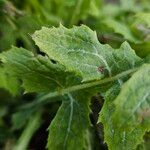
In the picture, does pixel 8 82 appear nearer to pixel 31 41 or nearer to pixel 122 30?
pixel 31 41

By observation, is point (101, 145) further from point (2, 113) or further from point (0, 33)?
point (0, 33)

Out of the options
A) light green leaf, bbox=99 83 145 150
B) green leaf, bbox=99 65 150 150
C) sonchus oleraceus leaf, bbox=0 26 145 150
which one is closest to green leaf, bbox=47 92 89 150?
sonchus oleraceus leaf, bbox=0 26 145 150

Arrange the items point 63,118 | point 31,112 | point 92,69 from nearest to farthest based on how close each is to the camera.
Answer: point 92,69 < point 63,118 < point 31,112

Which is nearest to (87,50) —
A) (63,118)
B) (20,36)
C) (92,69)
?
(92,69)

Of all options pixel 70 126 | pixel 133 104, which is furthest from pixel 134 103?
pixel 70 126

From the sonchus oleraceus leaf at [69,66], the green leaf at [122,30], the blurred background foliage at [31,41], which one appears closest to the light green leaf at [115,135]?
the sonchus oleraceus leaf at [69,66]

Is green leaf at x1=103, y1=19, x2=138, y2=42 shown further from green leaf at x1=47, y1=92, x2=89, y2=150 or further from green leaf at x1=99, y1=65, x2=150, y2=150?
green leaf at x1=99, y1=65, x2=150, y2=150
